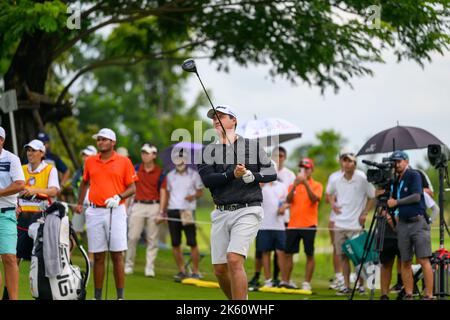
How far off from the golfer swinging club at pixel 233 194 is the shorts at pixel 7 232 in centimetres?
213

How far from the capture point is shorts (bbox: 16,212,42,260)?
12453 mm

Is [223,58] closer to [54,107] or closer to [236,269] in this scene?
[54,107]

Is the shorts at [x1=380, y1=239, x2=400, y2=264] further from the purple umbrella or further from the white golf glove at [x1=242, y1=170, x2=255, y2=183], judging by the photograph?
the white golf glove at [x1=242, y1=170, x2=255, y2=183]

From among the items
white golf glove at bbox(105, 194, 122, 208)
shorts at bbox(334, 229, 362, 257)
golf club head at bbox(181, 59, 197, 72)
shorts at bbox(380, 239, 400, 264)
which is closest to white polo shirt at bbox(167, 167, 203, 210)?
shorts at bbox(334, 229, 362, 257)

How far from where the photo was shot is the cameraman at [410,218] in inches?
515

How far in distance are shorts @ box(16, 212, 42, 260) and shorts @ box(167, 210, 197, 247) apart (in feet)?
15.4

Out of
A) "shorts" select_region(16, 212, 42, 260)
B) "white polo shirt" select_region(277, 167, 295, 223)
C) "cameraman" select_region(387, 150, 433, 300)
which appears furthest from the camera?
"white polo shirt" select_region(277, 167, 295, 223)

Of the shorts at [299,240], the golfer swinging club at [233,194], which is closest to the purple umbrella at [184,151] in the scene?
the shorts at [299,240]

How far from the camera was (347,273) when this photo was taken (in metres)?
15.7

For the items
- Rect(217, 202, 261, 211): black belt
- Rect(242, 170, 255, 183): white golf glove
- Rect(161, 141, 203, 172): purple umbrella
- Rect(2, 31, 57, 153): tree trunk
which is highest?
Rect(2, 31, 57, 153): tree trunk

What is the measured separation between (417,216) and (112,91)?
204 feet

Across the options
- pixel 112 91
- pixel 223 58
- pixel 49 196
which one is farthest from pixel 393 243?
pixel 112 91

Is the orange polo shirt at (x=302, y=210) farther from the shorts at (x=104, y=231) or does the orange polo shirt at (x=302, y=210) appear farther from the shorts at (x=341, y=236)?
the shorts at (x=104, y=231)

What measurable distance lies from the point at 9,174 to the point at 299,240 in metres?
6.28
